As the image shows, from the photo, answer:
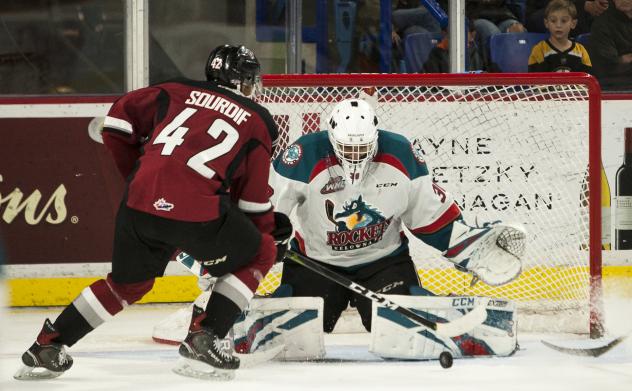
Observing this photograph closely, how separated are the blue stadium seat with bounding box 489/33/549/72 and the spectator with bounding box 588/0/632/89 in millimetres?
237

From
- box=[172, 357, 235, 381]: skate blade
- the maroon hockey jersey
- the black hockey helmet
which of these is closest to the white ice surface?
box=[172, 357, 235, 381]: skate blade

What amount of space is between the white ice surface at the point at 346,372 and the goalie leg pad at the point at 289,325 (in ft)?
0.24

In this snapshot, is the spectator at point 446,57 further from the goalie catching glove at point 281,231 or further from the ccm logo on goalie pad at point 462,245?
the goalie catching glove at point 281,231

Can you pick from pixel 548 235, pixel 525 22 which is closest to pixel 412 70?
pixel 525 22

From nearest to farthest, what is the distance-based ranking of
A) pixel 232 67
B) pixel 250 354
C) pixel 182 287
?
pixel 232 67 < pixel 250 354 < pixel 182 287

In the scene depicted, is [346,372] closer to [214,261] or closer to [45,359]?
[214,261]

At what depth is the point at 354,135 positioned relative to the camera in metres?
3.62

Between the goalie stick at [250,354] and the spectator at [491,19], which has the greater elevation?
the spectator at [491,19]

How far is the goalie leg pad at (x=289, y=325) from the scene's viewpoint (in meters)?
3.65

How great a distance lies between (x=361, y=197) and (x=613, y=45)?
1.97 metres

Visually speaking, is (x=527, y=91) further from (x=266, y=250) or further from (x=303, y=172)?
(x=266, y=250)

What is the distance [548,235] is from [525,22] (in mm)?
1146

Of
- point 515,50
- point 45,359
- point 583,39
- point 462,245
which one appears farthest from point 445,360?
point 583,39

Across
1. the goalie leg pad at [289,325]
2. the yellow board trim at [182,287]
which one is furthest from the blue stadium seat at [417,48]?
the goalie leg pad at [289,325]
